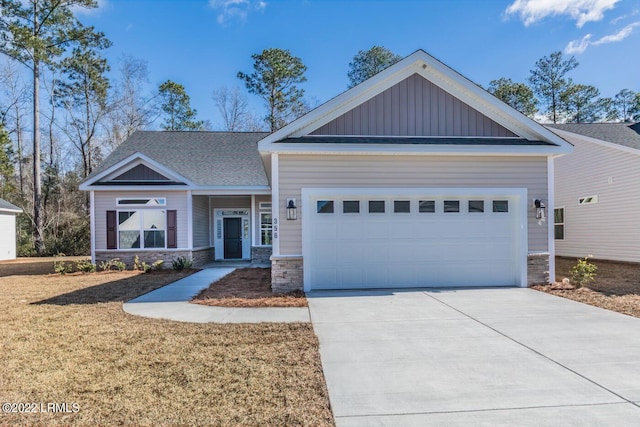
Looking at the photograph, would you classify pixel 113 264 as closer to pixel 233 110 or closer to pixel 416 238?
pixel 416 238

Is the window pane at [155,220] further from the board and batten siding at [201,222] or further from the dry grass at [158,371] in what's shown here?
the dry grass at [158,371]

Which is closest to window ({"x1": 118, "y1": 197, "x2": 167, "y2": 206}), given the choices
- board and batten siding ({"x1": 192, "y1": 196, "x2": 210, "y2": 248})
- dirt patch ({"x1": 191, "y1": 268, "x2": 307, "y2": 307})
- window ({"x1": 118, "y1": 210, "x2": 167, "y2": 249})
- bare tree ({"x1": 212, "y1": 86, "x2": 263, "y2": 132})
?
window ({"x1": 118, "y1": 210, "x2": 167, "y2": 249})

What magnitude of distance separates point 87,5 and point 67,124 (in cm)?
979

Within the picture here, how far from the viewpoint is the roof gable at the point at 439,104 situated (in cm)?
857

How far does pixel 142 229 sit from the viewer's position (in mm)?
13773

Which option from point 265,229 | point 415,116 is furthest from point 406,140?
point 265,229

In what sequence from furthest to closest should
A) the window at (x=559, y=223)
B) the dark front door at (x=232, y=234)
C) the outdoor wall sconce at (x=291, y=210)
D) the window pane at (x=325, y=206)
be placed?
the dark front door at (x=232, y=234), the window at (x=559, y=223), the window pane at (x=325, y=206), the outdoor wall sconce at (x=291, y=210)

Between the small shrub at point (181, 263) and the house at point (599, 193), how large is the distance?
14136 millimetres

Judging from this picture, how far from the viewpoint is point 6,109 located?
27250 mm

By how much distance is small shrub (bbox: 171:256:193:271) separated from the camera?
1303 cm

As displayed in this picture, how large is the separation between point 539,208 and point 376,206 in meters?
3.81

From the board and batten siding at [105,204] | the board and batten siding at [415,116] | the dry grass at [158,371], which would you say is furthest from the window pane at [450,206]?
the board and batten siding at [105,204]

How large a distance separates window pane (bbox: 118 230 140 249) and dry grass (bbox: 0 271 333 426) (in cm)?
730

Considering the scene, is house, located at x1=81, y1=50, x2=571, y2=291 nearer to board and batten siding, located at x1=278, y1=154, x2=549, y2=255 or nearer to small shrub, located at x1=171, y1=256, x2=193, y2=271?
board and batten siding, located at x1=278, y1=154, x2=549, y2=255
